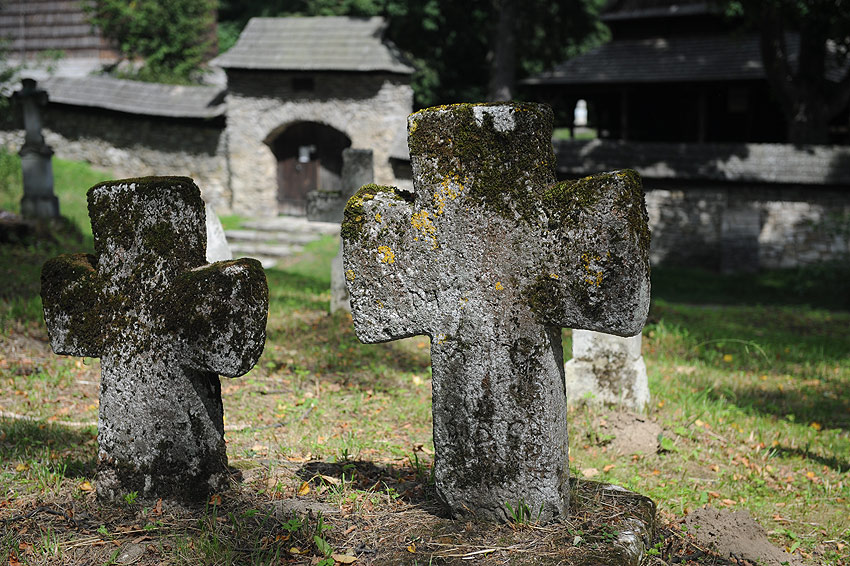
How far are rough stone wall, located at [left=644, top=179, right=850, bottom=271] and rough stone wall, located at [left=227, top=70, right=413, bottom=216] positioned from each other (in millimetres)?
6273

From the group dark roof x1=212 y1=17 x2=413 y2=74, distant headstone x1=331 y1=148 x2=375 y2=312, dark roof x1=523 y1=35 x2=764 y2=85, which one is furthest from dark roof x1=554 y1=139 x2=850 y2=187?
distant headstone x1=331 y1=148 x2=375 y2=312

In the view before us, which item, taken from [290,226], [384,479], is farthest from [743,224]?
[384,479]

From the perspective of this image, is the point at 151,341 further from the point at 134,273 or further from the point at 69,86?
the point at 69,86

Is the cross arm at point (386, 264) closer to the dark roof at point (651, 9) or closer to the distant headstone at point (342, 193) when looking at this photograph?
the distant headstone at point (342, 193)

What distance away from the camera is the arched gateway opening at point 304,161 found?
19.6 m

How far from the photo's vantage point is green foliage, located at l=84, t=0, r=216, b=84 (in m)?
23.0

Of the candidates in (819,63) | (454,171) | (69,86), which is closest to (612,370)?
(454,171)

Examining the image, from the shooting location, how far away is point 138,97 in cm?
1898

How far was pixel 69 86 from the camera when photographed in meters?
19.3

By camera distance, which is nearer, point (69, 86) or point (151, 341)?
point (151, 341)

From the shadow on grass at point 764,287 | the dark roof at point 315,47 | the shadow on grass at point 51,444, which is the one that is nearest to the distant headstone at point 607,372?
the shadow on grass at point 51,444

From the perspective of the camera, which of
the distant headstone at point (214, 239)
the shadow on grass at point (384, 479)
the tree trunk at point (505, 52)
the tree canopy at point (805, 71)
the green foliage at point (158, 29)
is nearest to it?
the shadow on grass at point (384, 479)

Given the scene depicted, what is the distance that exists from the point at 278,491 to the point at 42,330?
13.4 ft

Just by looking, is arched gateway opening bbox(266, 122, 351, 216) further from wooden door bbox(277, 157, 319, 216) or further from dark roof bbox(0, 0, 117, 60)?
dark roof bbox(0, 0, 117, 60)
